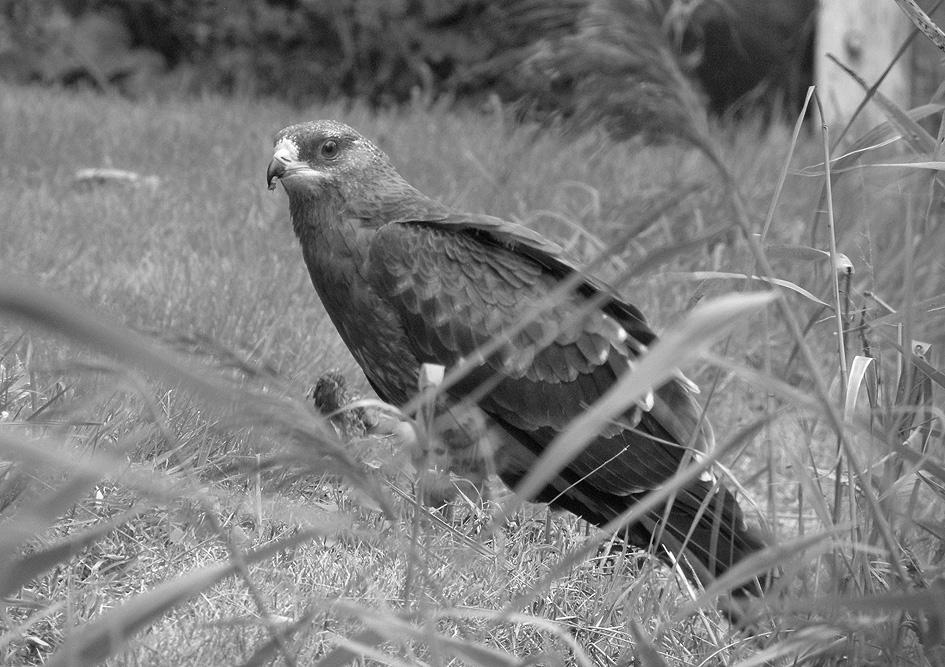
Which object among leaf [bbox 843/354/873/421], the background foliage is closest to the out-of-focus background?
the background foliage

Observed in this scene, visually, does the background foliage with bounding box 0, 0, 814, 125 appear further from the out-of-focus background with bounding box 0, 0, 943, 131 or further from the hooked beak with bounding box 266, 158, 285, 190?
the hooked beak with bounding box 266, 158, 285, 190

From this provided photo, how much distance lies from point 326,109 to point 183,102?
99cm

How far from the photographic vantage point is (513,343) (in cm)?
320

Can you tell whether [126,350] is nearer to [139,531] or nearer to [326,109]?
[139,531]

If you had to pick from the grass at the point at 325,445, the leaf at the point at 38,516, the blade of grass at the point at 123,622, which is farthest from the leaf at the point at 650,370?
the leaf at the point at 38,516

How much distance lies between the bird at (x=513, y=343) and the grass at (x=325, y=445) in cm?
18

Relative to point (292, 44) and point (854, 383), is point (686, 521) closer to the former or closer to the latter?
point (854, 383)

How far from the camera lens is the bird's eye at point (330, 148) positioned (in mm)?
3537

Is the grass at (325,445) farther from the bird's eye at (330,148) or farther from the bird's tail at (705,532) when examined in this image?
the bird's eye at (330,148)

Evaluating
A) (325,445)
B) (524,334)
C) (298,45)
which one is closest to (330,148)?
(524,334)

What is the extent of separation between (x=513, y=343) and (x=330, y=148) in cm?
84

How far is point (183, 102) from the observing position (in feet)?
25.2

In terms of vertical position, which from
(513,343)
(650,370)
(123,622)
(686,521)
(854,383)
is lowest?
(686,521)

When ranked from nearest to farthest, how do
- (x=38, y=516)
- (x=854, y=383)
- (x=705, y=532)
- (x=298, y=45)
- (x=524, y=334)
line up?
(x=38, y=516) < (x=854, y=383) < (x=705, y=532) < (x=524, y=334) < (x=298, y=45)
